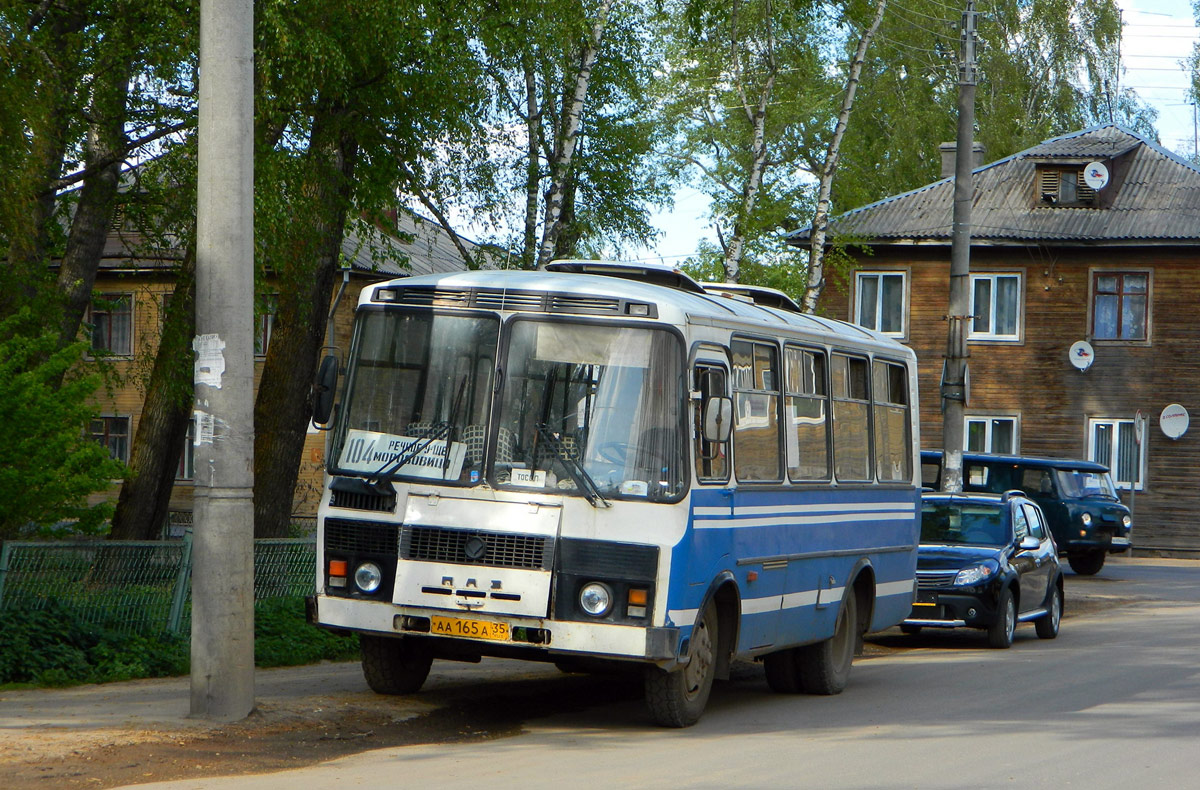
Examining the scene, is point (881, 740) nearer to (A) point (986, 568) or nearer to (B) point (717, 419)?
(B) point (717, 419)

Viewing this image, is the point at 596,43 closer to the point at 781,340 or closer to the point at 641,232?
the point at 641,232

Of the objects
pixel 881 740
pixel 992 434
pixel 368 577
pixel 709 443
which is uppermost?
pixel 992 434

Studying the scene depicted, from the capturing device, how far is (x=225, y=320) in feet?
32.2

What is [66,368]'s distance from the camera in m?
13.7

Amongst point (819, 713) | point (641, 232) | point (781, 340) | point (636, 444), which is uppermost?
point (641, 232)

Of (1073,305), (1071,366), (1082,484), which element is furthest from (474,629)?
(1073,305)

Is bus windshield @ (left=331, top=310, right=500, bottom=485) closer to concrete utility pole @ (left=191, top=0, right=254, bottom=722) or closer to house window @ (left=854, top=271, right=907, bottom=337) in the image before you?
concrete utility pole @ (left=191, top=0, right=254, bottom=722)

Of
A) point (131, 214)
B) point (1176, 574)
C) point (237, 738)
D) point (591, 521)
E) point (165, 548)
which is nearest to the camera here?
point (237, 738)

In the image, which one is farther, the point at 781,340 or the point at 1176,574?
the point at 1176,574

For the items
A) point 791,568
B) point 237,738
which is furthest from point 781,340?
point 237,738

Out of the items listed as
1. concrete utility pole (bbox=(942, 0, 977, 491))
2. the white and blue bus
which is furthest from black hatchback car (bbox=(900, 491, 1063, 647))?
the white and blue bus

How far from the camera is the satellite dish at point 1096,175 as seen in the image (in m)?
40.4

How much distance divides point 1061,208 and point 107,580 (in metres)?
33.1

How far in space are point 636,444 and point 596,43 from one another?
13.3 metres
